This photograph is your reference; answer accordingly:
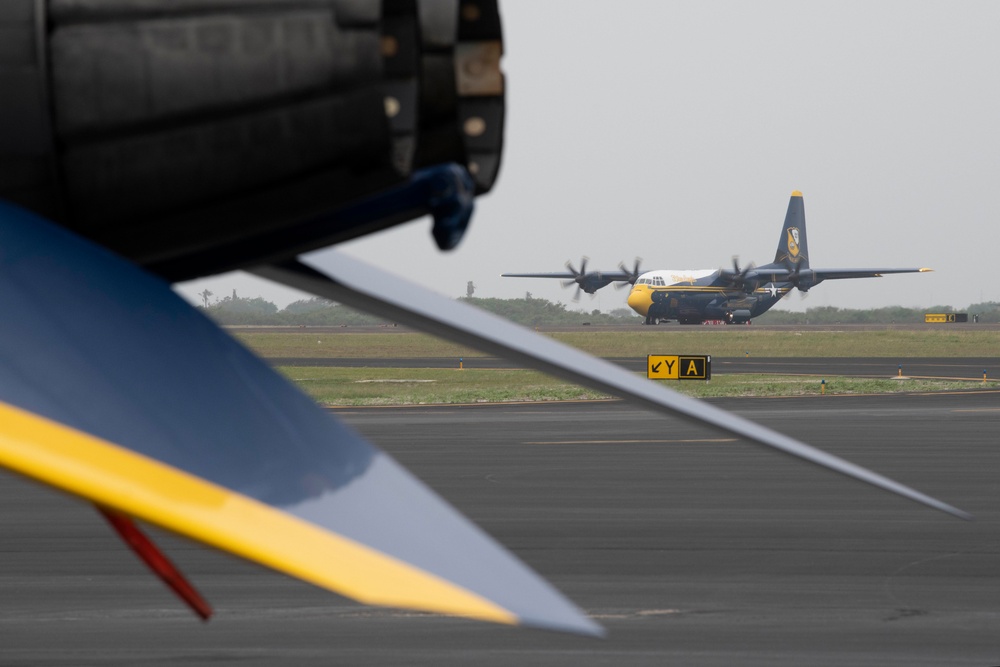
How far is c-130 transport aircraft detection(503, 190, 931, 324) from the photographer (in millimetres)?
92000

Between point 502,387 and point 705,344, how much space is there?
1469 inches

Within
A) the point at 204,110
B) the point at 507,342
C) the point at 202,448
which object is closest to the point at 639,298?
the point at 507,342

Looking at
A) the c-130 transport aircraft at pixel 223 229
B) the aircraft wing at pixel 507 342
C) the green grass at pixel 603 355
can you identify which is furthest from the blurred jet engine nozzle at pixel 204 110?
the green grass at pixel 603 355

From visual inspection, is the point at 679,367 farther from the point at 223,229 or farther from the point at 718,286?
the point at 718,286

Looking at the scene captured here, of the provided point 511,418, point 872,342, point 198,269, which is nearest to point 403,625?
point 198,269

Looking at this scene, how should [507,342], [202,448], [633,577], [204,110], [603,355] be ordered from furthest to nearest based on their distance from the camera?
[603,355] < [633,577] < [507,342] < [204,110] < [202,448]

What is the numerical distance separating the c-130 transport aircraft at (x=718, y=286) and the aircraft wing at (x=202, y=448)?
9031cm

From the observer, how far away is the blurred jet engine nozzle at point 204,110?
2326 millimetres

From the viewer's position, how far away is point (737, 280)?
9094 centimetres

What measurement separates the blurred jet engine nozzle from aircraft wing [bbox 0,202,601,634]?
231 millimetres

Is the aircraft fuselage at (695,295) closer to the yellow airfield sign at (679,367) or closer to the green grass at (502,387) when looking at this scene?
the green grass at (502,387)

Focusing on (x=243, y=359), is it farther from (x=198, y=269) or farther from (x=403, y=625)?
(x=403, y=625)

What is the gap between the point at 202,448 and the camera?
1884mm

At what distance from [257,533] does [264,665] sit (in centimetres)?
611
